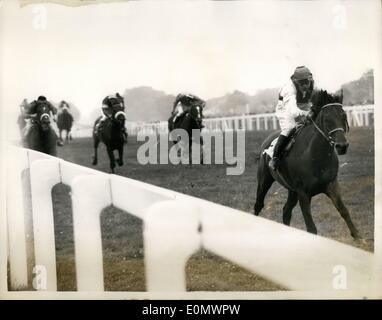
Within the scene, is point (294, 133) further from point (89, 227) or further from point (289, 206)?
point (89, 227)

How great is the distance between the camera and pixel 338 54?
3.76 m

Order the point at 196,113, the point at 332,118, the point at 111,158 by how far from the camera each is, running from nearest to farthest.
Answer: the point at 332,118 < the point at 196,113 < the point at 111,158

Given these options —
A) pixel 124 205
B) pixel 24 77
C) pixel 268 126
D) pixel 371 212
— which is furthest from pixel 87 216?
pixel 371 212

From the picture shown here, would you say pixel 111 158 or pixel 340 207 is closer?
pixel 340 207

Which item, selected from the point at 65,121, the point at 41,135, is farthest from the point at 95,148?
the point at 41,135

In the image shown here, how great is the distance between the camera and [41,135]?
3.98 m

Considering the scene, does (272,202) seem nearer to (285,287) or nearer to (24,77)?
(285,287)

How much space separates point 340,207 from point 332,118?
0.64m

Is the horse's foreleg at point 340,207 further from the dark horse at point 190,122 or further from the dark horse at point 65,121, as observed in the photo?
the dark horse at point 65,121

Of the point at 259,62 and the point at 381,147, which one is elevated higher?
the point at 259,62

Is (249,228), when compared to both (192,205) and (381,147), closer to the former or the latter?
(192,205)

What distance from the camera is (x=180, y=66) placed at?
12.7 ft

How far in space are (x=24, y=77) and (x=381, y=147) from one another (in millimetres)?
2692
